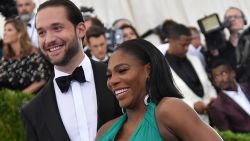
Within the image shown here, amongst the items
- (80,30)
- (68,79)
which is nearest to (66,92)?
(68,79)

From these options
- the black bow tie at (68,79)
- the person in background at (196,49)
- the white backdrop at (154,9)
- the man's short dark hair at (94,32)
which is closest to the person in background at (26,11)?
the man's short dark hair at (94,32)

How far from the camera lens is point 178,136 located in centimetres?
232

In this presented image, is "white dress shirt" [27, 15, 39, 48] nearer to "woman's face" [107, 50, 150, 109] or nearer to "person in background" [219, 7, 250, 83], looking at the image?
"person in background" [219, 7, 250, 83]

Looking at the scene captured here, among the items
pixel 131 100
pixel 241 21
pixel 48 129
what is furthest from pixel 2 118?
pixel 241 21

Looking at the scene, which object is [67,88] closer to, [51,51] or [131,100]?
[51,51]

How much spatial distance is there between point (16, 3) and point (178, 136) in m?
4.74

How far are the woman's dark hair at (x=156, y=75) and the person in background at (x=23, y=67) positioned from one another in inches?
124

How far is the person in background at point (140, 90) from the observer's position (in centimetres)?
240

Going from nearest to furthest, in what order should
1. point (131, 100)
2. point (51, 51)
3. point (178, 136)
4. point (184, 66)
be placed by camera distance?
point (178, 136) < point (131, 100) < point (51, 51) < point (184, 66)

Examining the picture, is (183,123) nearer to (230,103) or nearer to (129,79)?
(129,79)

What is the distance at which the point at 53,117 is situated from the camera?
2.94m

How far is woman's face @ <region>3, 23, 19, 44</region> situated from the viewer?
6.02 metres

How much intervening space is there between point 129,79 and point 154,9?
6.99 m

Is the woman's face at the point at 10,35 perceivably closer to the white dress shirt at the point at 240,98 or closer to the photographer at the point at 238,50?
the white dress shirt at the point at 240,98
